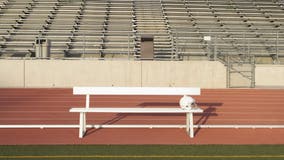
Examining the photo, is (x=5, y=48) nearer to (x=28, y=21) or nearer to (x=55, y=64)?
(x=28, y=21)

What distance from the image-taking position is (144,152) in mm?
6207

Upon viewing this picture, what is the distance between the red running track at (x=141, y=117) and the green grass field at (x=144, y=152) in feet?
1.31

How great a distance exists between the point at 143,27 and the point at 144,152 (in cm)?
1490

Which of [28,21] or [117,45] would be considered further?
[28,21]

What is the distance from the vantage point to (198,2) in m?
25.2

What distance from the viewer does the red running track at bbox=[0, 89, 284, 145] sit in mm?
7238

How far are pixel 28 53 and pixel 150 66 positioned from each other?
253 inches

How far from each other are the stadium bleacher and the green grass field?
8858 mm

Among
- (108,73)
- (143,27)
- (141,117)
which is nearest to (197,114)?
(141,117)

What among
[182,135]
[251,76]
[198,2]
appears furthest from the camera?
[198,2]

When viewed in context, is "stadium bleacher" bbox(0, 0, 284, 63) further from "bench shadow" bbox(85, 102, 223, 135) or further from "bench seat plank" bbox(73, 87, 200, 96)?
"bench seat plank" bbox(73, 87, 200, 96)

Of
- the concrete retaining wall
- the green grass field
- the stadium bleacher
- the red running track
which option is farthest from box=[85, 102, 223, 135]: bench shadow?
the stadium bleacher

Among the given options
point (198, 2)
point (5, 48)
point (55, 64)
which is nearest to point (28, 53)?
point (5, 48)

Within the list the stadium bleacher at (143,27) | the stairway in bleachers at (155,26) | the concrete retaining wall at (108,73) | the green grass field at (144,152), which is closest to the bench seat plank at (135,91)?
the green grass field at (144,152)
